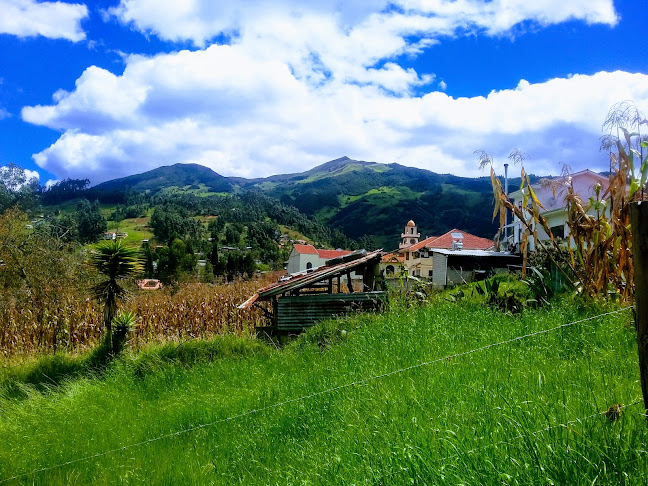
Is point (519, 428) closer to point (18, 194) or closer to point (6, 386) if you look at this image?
point (6, 386)

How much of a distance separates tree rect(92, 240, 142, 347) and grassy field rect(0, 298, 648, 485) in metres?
2.15

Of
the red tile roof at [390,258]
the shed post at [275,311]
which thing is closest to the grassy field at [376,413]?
the shed post at [275,311]

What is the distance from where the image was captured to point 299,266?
5984 cm

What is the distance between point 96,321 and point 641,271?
550 inches

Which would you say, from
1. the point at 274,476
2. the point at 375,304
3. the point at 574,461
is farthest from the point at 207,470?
the point at 375,304

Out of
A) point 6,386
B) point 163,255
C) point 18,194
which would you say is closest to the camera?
point 6,386

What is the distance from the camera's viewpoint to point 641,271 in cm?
233

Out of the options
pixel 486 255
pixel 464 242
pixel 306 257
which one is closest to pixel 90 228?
pixel 306 257

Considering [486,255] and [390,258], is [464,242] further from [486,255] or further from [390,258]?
[390,258]

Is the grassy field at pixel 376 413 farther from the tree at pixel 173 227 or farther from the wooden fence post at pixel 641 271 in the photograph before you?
the tree at pixel 173 227

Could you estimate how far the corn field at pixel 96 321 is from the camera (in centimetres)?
1279

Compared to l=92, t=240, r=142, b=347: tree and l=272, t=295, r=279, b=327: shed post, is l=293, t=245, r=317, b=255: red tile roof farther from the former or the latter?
l=92, t=240, r=142, b=347: tree

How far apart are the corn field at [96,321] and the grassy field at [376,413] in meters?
3.70

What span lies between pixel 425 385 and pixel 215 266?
206 ft
